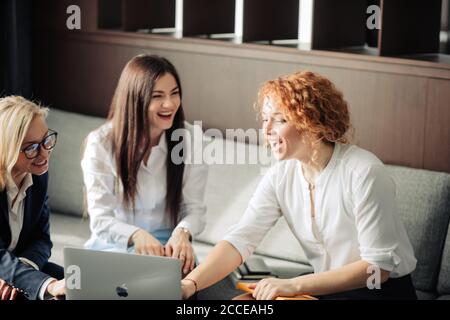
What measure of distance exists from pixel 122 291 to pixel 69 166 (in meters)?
1.53

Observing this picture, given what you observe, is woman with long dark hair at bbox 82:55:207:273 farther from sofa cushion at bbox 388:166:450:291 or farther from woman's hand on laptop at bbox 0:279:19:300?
sofa cushion at bbox 388:166:450:291

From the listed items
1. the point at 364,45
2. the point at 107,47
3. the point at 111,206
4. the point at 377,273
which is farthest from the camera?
the point at 107,47

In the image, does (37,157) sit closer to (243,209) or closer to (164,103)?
(164,103)

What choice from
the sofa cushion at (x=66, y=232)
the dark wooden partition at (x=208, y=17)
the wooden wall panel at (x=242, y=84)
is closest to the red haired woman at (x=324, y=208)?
the wooden wall panel at (x=242, y=84)

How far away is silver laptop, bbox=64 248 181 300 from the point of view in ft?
6.45

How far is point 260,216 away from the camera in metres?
2.43

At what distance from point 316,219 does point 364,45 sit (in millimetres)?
1067

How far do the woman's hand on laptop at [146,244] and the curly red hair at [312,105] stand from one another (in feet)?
1.93

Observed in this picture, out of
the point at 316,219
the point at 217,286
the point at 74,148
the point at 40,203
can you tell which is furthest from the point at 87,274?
the point at 74,148

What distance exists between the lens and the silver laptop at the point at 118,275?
1.97m

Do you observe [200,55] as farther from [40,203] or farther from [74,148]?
[40,203]

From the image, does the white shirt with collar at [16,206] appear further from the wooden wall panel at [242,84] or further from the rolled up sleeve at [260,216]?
the wooden wall panel at [242,84]

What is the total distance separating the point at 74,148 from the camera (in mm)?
3449

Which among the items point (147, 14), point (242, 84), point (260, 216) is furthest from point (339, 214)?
point (147, 14)
